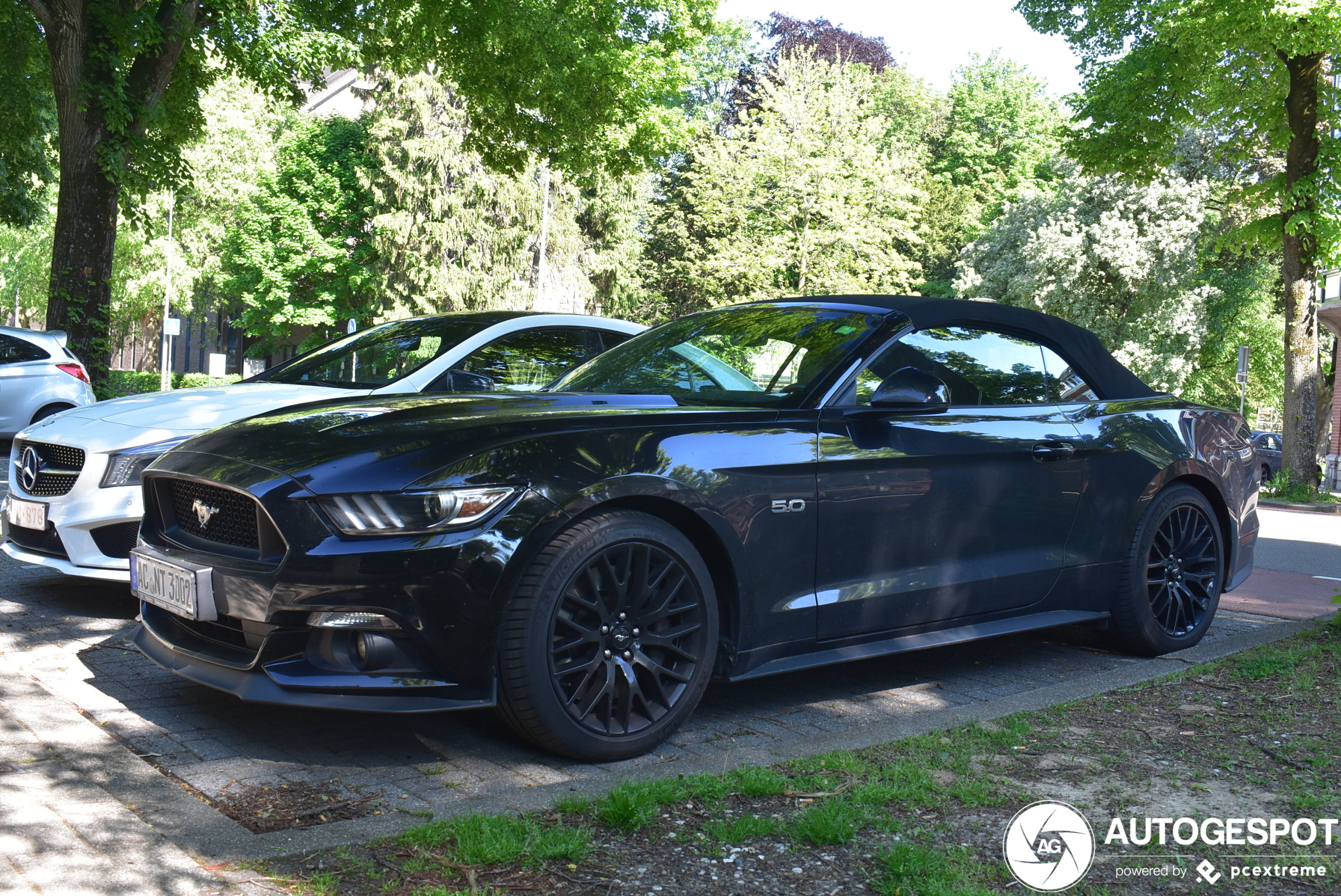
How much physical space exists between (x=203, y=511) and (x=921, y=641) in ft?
8.69

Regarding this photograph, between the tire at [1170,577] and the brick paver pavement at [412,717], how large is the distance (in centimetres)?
20

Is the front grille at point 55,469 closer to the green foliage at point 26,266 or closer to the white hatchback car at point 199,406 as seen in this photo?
the white hatchback car at point 199,406

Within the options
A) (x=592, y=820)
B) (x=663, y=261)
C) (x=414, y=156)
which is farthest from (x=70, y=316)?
(x=663, y=261)

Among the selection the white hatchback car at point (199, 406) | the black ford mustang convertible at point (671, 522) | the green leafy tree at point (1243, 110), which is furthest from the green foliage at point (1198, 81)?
the black ford mustang convertible at point (671, 522)

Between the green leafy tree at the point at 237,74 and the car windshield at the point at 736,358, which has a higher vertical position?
the green leafy tree at the point at 237,74

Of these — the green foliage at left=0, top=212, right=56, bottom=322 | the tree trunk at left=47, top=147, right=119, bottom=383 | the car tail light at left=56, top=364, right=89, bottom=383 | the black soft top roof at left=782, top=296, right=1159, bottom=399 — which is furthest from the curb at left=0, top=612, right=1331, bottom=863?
the green foliage at left=0, top=212, right=56, bottom=322

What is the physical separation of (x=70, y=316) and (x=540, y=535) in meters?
12.0

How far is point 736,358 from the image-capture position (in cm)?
490

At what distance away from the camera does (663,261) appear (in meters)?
45.9

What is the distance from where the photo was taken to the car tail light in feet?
46.1

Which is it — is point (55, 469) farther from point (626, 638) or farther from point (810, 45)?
point (810, 45)

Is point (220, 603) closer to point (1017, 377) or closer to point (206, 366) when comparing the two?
point (1017, 377)

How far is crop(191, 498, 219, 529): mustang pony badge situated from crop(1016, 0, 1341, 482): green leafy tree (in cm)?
1747

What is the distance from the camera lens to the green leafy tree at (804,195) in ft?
127
